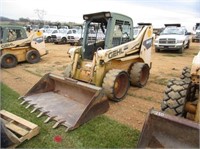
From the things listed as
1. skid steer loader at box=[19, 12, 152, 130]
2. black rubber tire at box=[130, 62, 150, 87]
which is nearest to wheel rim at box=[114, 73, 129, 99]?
skid steer loader at box=[19, 12, 152, 130]

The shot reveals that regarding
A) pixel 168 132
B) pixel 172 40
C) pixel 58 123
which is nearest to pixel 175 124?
pixel 168 132

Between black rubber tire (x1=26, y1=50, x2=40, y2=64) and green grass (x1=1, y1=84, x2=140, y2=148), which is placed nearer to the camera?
green grass (x1=1, y1=84, x2=140, y2=148)

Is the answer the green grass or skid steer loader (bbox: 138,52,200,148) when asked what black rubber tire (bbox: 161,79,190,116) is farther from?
the green grass

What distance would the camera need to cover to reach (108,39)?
5711mm

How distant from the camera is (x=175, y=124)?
9.57ft

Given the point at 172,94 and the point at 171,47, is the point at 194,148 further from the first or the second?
the point at 171,47

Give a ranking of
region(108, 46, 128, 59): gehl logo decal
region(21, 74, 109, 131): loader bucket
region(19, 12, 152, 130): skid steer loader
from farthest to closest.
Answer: region(108, 46, 128, 59): gehl logo decal → region(19, 12, 152, 130): skid steer loader → region(21, 74, 109, 131): loader bucket

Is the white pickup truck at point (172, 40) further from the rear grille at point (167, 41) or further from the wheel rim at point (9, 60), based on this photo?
the wheel rim at point (9, 60)

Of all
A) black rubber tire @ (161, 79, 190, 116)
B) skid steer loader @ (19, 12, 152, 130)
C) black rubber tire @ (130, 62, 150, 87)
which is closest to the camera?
black rubber tire @ (161, 79, 190, 116)

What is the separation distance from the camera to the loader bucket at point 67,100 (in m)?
4.28

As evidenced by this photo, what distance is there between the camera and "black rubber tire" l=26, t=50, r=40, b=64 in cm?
1078

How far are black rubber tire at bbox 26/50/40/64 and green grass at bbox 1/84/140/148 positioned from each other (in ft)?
21.8

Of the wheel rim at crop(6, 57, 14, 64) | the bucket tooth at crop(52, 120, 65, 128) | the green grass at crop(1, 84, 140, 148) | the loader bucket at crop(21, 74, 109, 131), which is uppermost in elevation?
the wheel rim at crop(6, 57, 14, 64)

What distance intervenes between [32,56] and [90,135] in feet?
26.4
